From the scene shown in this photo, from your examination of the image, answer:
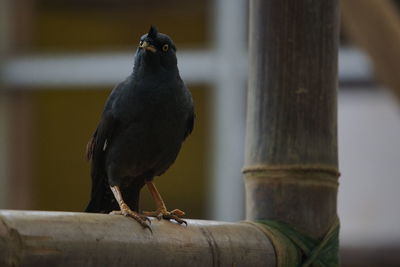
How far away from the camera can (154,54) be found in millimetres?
3922

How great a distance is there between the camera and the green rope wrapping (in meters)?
3.06

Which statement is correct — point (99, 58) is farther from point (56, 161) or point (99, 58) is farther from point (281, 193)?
point (281, 193)

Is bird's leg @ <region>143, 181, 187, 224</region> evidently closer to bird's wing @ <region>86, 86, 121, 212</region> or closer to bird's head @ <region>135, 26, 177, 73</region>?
bird's wing @ <region>86, 86, 121, 212</region>

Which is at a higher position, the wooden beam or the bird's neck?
the wooden beam

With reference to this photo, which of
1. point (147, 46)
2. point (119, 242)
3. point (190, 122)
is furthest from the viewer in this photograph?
point (190, 122)

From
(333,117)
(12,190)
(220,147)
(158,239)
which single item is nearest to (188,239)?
(158,239)

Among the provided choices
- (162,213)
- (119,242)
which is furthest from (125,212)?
(119,242)

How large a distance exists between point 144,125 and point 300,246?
0.91m

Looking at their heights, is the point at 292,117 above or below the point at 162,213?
above

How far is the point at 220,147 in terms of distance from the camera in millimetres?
9359

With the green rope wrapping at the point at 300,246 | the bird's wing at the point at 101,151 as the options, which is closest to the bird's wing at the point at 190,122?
the bird's wing at the point at 101,151

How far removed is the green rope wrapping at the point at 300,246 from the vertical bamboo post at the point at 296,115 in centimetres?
3

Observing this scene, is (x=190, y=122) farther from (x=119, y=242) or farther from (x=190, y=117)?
(x=119, y=242)

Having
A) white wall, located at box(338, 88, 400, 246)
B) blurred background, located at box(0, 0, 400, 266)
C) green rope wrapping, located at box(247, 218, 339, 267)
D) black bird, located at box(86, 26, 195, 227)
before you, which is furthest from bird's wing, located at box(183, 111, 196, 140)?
white wall, located at box(338, 88, 400, 246)
